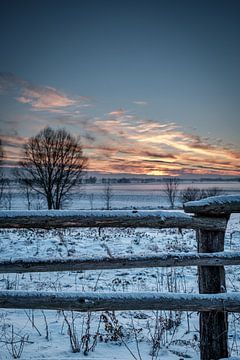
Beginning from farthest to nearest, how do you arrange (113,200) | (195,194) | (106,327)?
(113,200) < (195,194) < (106,327)

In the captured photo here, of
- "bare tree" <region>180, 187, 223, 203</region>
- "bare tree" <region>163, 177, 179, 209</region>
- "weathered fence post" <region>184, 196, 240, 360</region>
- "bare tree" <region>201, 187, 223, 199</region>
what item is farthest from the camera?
"bare tree" <region>163, 177, 179, 209</region>

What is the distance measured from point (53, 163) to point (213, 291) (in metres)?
36.6

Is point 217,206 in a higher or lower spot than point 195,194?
lower

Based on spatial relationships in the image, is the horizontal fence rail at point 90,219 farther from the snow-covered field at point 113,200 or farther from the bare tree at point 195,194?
the snow-covered field at point 113,200

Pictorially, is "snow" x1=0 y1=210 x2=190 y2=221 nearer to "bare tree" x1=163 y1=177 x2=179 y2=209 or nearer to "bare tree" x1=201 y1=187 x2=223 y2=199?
"bare tree" x1=163 y1=177 x2=179 y2=209

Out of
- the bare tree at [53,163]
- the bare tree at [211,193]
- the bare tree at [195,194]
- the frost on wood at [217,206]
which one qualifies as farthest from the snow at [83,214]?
the bare tree at [211,193]

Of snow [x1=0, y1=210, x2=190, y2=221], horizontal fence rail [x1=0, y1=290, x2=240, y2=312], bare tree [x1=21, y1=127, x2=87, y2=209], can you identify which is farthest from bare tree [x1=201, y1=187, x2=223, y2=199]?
snow [x1=0, y1=210, x2=190, y2=221]

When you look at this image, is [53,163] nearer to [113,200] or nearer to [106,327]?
[113,200]

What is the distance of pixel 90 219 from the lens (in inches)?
113

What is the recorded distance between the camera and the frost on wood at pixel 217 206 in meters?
2.93

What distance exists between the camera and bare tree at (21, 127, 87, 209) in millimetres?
37156

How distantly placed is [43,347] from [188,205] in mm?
2518

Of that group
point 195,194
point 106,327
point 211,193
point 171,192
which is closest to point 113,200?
point 171,192

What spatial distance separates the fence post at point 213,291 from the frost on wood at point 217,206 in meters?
0.24
